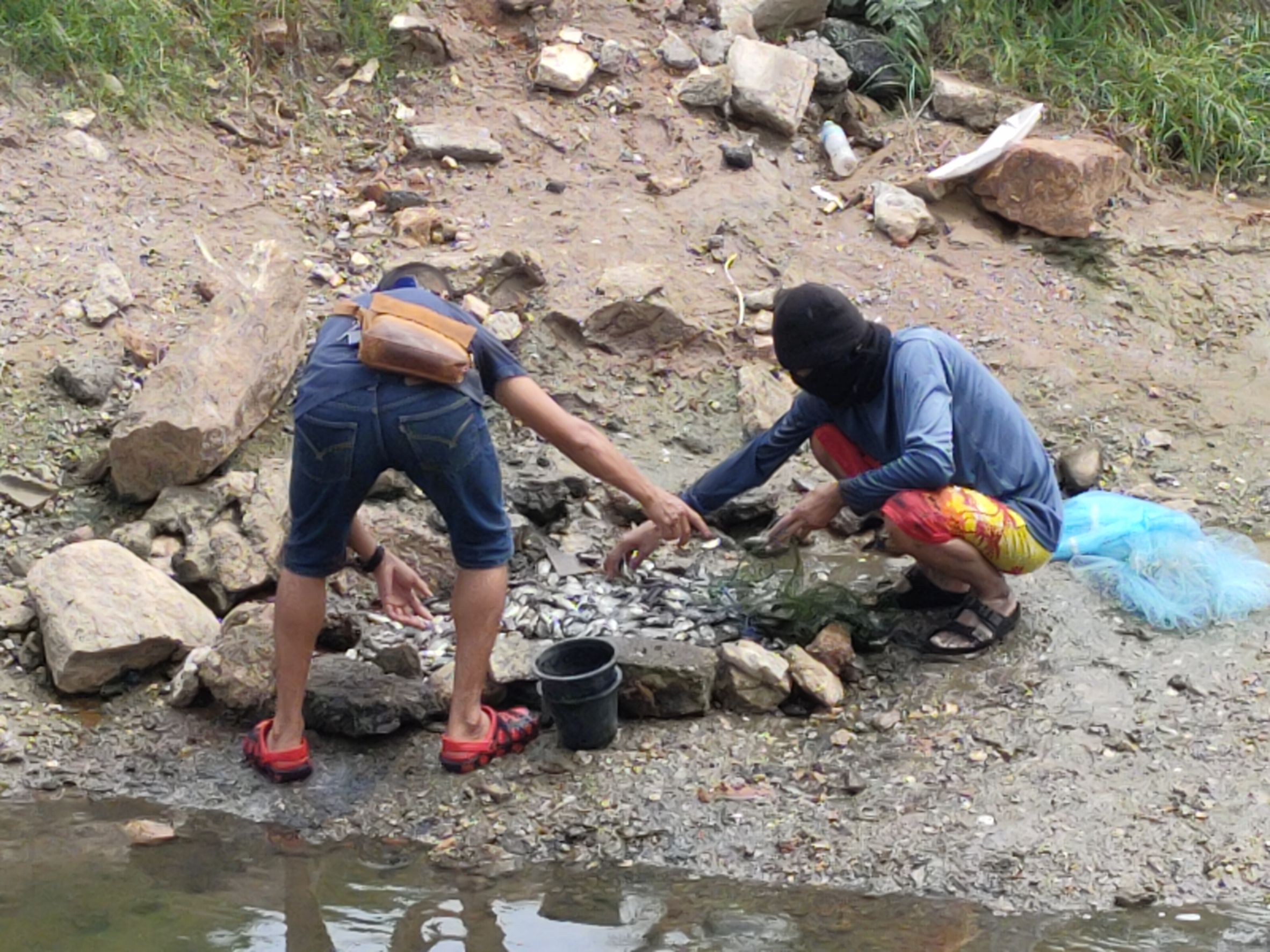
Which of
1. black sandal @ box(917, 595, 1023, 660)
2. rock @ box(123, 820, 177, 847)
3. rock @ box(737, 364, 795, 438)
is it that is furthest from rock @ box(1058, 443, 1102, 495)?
rock @ box(123, 820, 177, 847)

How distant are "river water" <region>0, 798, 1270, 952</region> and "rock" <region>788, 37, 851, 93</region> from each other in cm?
513

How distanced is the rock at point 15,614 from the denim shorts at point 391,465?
4.00ft

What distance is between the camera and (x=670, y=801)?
373cm

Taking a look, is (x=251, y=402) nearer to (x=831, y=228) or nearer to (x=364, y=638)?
(x=364, y=638)

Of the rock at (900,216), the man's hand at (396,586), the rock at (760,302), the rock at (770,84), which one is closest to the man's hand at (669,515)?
the man's hand at (396,586)

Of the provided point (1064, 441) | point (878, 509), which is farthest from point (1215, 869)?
point (1064, 441)

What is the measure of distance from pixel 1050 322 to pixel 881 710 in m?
3.12

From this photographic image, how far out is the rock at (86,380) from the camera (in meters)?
5.19

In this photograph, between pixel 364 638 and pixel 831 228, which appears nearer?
pixel 364 638

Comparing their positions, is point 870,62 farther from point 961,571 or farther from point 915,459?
point 915,459

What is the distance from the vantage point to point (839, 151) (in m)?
7.25

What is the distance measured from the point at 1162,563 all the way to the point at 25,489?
12.8ft

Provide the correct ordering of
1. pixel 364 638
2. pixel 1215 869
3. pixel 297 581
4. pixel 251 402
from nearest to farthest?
pixel 1215 869 → pixel 297 581 → pixel 364 638 → pixel 251 402

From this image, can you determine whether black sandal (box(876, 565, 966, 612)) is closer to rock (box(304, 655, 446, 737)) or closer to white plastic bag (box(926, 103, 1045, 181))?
rock (box(304, 655, 446, 737))
